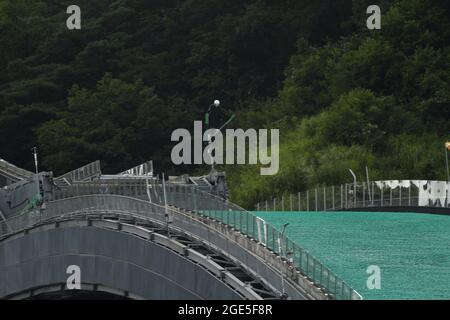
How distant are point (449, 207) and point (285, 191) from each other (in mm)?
16805

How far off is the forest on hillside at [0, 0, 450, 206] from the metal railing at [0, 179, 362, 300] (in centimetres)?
2645

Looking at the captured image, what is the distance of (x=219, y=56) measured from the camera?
112188mm

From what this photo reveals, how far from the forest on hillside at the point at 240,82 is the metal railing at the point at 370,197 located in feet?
10.9

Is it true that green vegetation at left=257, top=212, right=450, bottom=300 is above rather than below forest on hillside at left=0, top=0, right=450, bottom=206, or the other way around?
below

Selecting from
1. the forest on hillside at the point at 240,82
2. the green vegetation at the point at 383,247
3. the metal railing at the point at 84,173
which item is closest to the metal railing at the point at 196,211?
the green vegetation at the point at 383,247

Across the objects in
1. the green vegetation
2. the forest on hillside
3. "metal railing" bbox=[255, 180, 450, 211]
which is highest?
the forest on hillside

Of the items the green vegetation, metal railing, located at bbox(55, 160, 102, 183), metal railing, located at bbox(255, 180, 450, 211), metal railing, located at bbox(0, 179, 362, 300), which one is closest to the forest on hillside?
metal railing, located at bbox(255, 180, 450, 211)

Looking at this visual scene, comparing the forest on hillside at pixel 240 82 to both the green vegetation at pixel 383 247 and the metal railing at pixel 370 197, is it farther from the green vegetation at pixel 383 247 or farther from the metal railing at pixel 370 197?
the green vegetation at pixel 383 247

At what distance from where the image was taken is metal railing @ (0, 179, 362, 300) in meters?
41.2

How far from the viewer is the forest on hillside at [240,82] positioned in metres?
94.5

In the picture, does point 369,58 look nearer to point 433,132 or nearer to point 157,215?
point 433,132

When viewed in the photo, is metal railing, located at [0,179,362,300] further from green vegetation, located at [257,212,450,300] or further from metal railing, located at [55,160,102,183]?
metal railing, located at [55,160,102,183]

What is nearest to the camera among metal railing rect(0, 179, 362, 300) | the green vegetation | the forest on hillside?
metal railing rect(0, 179, 362, 300)

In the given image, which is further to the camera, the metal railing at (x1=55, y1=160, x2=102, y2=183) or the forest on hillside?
the forest on hillside
